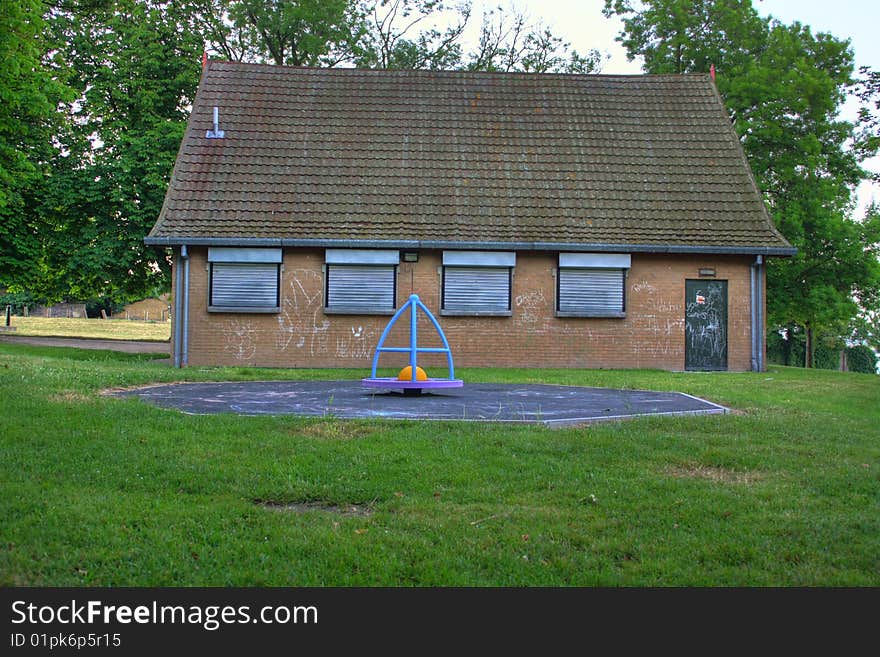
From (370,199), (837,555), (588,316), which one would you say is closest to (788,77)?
(588,316)

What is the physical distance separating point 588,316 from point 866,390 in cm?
710

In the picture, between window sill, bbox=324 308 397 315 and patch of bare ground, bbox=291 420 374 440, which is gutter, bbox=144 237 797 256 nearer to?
window sill, bbox=324 308 397 315

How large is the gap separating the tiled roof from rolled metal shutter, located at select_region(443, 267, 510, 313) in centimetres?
83

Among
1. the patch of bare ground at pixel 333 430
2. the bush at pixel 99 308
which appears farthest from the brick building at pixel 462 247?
the bush at pixel 99 308

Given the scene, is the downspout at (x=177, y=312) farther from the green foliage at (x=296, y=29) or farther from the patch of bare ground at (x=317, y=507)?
the green foliage at (x=296, y=29)

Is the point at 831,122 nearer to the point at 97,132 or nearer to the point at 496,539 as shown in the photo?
the point at 97,132

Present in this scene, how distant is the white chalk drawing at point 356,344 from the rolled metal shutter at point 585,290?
4.82 metres

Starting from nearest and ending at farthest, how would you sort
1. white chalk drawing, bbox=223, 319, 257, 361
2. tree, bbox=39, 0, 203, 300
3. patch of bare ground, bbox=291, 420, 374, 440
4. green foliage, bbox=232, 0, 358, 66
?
patch of bare ground, bbox=291, 420, 374, 440
white chalk drawing, bbox=223, 319, 257, 361
tree, bbox=39, 0, 203, 300
green foliage, bbox=232, 0, 358, 66

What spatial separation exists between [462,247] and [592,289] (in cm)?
344

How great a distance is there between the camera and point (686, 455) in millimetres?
7621

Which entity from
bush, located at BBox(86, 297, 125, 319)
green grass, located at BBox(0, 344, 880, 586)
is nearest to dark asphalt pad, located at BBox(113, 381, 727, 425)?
green grass, located at BBox(0, 344, 880, 586)

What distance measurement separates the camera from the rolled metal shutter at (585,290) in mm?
21766

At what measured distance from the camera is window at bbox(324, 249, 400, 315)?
2128 cm

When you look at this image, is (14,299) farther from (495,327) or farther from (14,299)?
(495,327)
